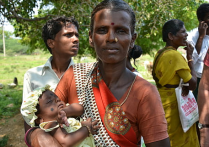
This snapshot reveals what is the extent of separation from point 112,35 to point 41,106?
0.74m

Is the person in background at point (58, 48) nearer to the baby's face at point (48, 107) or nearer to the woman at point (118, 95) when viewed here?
the baby's face at point (48, 107)

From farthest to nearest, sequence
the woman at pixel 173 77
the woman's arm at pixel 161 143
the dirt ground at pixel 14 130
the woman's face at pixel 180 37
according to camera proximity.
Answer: the dirt ground at pixel 14 130
the woman's face at pixel 180 37
the woman at pixel 173 77
the woman's arm at pixel 161 143

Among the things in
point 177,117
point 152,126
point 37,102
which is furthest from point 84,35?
point 152,126

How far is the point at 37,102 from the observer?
5.18 feet

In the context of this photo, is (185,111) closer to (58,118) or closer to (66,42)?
(66,42)

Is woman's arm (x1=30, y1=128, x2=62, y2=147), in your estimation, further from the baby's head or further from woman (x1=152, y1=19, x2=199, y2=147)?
woman (x1=152, y1=19, x2=199, y2=147)

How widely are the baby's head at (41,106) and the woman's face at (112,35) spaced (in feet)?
1.64

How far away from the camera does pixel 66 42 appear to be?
2.73 metres

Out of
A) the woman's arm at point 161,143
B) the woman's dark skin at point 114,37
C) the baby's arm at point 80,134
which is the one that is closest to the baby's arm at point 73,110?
the baby's arm at point 80,134

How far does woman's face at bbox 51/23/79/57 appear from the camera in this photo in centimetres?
272

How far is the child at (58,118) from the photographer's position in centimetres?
139

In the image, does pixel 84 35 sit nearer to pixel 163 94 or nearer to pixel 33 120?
pixel 163 94

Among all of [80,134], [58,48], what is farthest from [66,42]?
[80,134]

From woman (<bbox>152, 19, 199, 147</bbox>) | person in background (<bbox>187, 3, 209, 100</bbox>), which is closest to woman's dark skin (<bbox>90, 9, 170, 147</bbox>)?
woman (<bbox>152, 19, 199, 147</bbox>)
